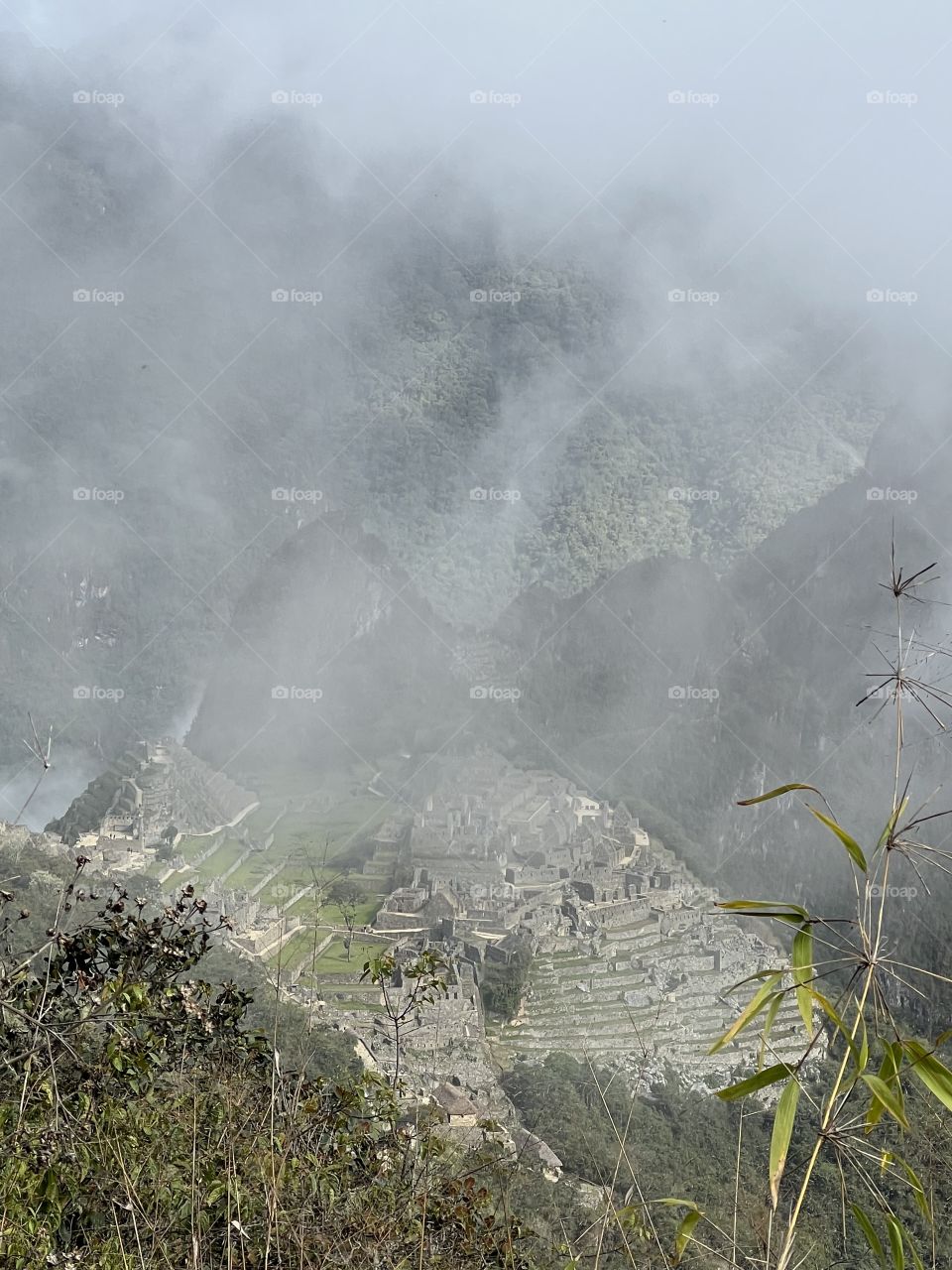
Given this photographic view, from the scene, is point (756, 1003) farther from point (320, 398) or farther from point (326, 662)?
point (320, 398)

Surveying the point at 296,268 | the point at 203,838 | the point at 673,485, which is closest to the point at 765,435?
the point at 673,485

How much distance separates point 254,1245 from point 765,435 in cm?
6203

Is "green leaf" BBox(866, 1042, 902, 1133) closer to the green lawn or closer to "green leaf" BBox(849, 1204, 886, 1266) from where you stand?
"green leaf" BBox(849, 1204, 886, 1266)

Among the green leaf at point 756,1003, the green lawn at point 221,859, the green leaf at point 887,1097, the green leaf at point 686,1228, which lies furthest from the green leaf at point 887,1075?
the green lawn at point 221,859

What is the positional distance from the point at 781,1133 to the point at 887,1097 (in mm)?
128

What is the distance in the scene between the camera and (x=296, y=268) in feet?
229

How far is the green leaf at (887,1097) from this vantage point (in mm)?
1137

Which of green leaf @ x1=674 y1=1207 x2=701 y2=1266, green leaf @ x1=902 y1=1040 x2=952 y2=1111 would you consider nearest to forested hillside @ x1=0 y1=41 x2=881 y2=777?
green leaf @ x1=674 y1=1207 x2=701 y2=1266

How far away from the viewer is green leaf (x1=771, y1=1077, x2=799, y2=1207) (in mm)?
1165

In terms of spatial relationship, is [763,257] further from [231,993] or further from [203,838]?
[231,993]

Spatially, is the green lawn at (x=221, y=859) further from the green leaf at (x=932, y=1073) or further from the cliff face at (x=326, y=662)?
the green leaf at (x=932, y=1073)

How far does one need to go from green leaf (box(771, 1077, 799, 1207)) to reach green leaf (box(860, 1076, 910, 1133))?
9 cm

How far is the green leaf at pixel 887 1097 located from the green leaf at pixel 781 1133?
92 millimetres

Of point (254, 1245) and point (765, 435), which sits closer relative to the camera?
point (254, 1245)
